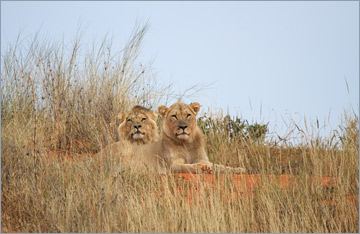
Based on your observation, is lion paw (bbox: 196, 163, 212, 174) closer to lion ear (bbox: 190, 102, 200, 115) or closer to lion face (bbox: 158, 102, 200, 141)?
lion face (bbox: 158, 102, 200, 141)

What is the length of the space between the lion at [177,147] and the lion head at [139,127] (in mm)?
623

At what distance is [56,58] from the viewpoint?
12.0m

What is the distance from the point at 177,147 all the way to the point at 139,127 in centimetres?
108

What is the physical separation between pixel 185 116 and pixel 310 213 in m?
2.91

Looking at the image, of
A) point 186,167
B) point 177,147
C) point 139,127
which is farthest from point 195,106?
point 139,127

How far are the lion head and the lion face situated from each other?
733 mm

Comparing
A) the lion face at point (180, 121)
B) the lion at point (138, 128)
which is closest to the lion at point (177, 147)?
the lion face at point (180, 121)

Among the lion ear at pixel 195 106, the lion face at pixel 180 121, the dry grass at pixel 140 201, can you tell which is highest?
the lion ear at pixel 195 106

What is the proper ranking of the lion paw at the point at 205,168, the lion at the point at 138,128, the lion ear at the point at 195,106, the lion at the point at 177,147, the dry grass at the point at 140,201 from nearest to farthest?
the dry grass at the point at 140,201
the lion paw at the point at 205,168
the lion at the point at 177,147
the lion ear at the point at 195,106
the lion at the point at 138,128

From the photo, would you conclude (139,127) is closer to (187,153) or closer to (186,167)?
(187,153)

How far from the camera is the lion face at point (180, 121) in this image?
26.6ft

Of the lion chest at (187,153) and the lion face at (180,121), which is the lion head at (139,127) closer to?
the lion face at (180,121)

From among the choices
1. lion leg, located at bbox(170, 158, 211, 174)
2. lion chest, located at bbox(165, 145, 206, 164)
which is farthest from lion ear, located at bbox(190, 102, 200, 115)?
lion leg, located at bbox(170, 158, 211, 174)

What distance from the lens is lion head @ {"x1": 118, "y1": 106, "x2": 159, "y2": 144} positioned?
9.00 metres
